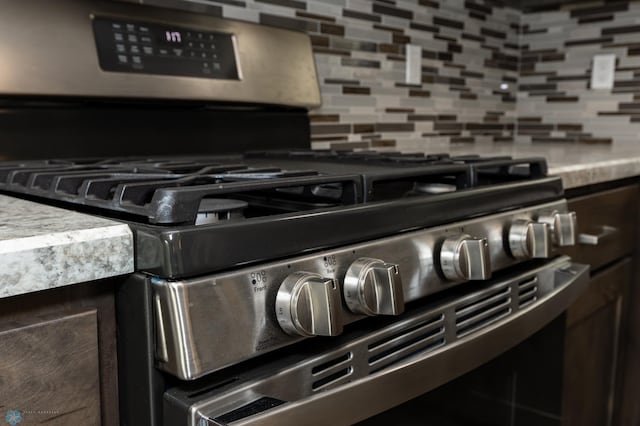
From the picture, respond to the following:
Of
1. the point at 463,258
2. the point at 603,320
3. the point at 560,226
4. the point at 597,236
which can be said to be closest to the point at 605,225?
the point at 597,236

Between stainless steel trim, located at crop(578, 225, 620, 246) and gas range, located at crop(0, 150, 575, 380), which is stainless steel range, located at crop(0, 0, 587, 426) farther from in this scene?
stainless steel trim, located at crop(578, 225, 620, 246)

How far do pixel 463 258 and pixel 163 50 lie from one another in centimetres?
65

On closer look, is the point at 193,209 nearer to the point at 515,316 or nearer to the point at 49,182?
the point at 49,182

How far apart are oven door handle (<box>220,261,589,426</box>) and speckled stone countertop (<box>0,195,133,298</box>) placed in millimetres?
148

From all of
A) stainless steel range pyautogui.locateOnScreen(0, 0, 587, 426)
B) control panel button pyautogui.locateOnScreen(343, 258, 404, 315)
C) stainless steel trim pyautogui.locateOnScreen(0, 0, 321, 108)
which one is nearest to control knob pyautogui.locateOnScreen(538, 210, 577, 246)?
stainless steel range pyautogui.locateOnScreen(0, 0, 587, 426)

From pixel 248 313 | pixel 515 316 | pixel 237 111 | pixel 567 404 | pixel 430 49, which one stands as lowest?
pixel 567 404

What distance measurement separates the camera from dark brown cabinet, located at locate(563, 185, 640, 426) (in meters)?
1.17

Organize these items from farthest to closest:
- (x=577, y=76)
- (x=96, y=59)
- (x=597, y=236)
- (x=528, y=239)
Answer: (x=577, y=76) < (x=597, y=236) < (x=96, y=59) < (x=528, y=239)

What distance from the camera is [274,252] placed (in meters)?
0.53

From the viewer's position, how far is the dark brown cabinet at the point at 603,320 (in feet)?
3.84

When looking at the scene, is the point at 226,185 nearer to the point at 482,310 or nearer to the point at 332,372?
the point at 332,372

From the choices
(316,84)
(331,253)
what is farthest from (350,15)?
(331,253)

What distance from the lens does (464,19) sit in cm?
194

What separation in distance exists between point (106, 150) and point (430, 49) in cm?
110
